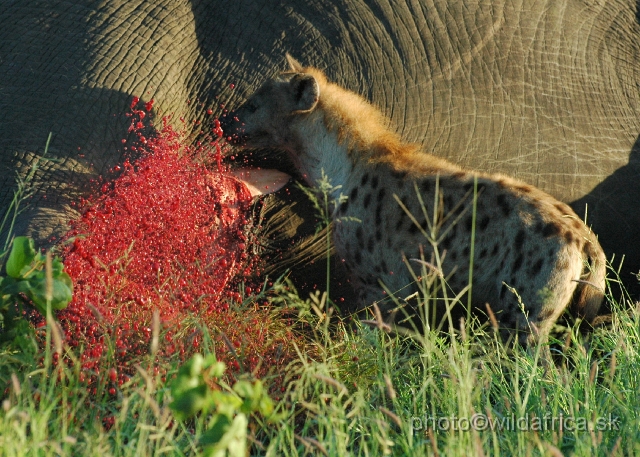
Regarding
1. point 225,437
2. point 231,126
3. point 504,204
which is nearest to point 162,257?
point 231,126

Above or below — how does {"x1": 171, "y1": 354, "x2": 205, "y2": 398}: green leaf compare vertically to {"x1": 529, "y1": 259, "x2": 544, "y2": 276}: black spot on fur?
above

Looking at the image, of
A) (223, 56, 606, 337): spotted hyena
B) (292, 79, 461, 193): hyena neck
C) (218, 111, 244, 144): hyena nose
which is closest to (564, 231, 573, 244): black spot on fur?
(223, 56, 606, 337): spotted hyena

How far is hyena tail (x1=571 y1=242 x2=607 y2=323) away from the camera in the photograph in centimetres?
411

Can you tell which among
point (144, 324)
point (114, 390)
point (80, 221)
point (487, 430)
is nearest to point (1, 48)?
point (80, 221)

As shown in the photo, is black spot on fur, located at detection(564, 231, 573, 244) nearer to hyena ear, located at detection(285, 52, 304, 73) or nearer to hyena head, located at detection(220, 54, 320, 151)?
hyena head, located at detection(220, 54, 320, 151)

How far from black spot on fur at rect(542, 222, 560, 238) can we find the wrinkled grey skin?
3.94 feet

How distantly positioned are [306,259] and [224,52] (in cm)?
120

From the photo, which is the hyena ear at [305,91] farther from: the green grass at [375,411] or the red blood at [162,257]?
the green grass at [375,411]

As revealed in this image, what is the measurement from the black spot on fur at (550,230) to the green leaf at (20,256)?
2147mm

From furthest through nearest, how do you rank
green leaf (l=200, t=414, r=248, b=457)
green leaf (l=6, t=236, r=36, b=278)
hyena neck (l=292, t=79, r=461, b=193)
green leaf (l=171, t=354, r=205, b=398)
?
hyena neck (l=292, t=79, r=461, b=193)
green leaf (l=6, t=236, r=36, b=278)
green leaf (l=171, t=354, r=205, b=398)
green leaf (l=200, t=414, r=248, b=457)

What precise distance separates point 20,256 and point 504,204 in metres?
2.14

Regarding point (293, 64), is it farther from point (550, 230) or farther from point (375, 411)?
point (375, 411)

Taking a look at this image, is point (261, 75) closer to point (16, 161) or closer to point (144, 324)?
point (16, 161)

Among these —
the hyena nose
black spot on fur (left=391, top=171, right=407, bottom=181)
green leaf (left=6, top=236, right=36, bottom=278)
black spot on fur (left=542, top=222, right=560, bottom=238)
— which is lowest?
black spot on fur (left=542, top=222, right=560, bottom=238)
